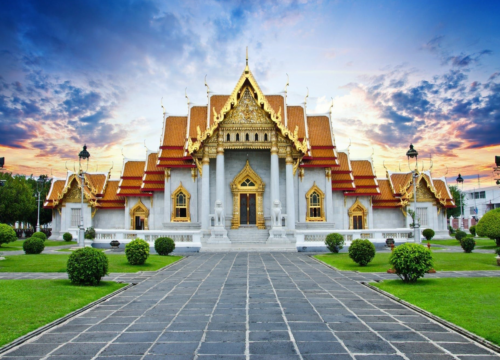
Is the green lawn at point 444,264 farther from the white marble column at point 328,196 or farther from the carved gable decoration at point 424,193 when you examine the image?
the carved gable decoration at point 424,193

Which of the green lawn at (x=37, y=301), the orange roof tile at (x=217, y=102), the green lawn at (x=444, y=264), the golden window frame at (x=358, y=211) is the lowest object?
the green lawn at (x=444, y=264)

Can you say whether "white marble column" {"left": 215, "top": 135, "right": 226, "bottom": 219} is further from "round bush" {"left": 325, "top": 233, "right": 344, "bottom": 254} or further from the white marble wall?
the white marble wall

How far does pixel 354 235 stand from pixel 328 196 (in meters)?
5.88

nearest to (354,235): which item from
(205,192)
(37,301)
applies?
(205,192)

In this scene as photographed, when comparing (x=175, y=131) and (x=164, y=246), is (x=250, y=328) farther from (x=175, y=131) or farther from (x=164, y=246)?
(x=175, y=131)

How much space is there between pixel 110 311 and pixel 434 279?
998 centimetres

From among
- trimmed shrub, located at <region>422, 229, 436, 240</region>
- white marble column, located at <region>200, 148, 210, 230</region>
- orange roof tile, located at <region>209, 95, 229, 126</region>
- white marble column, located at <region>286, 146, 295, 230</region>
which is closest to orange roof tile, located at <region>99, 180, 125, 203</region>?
white marble column, located at <region>200, 148, 210, 230</region>

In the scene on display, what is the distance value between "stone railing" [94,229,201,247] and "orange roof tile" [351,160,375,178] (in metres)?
16.9

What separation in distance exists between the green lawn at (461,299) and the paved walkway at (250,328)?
496mm

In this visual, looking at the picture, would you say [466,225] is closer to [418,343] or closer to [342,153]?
[342,153]

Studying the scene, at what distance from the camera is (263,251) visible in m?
27.4

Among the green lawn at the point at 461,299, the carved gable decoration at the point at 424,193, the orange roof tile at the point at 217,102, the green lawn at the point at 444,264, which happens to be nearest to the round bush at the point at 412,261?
the green lawn at the point at 461,299

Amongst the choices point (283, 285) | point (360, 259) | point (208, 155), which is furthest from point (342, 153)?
point (283, 285)

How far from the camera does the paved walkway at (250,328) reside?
6.71 meters
